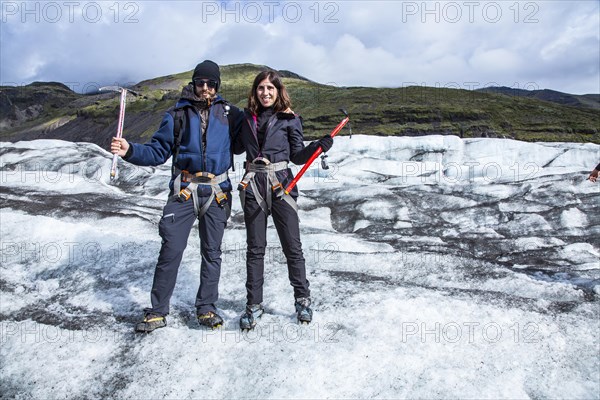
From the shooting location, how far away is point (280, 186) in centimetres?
553

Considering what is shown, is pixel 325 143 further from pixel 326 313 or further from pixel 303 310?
pixel 326 313

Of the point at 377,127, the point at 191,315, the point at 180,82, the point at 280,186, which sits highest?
the point at 180,82

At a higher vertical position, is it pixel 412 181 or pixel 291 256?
pixel 412 181

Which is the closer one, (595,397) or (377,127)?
(595,397)

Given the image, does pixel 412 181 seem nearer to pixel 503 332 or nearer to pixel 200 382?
pixel 503 332

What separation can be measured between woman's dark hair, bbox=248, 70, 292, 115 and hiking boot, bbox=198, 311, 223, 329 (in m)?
2.84

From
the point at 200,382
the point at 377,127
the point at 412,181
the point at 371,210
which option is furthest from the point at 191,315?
the point at 377,127

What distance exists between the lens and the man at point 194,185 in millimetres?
5359

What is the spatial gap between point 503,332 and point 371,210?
892 centimetres

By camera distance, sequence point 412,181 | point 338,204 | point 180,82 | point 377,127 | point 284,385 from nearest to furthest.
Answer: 1. point 284,385
2. point 338,204
3. point 412,181
4. point 377,127
5. point 180,82

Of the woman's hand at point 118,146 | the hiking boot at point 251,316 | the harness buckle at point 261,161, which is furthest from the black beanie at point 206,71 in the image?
the hiking boot at point 251,316

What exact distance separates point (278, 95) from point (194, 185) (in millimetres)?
1684

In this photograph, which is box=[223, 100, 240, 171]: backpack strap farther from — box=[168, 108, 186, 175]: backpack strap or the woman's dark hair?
box=[168, 108, 186, 175]: backpack strap

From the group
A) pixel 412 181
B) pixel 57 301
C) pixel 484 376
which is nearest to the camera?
pixel 484 376
